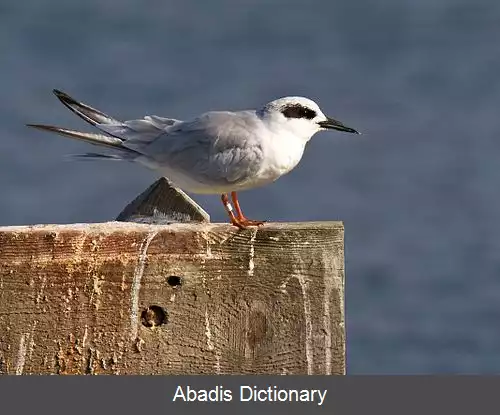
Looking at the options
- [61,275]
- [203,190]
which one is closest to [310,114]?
[203,190]

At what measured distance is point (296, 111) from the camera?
541 cm

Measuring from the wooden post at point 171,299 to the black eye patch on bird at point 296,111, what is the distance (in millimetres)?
1254

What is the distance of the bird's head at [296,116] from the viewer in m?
5.39

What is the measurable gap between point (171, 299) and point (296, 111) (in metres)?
1.56

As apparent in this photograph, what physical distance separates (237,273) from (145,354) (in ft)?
1.29

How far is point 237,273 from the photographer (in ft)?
13.5

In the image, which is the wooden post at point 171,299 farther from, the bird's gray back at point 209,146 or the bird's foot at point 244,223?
the bird's gray back at point 209,146

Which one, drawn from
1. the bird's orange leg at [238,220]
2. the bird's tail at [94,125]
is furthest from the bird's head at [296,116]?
the bird's tail at [94,125]

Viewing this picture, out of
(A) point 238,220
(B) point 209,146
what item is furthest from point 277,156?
(A) point 238,220

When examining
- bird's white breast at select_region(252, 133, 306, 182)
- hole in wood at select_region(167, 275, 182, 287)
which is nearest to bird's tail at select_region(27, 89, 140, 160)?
bird's white breast at select_region(252, 133, 306, 182)

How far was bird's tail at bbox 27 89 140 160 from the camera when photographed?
494cm

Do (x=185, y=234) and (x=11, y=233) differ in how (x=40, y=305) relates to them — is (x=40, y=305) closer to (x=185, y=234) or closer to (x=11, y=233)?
(x=11, y=233)

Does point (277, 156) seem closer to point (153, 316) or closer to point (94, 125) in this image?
point (94, 125)

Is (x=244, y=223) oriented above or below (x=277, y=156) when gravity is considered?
below
